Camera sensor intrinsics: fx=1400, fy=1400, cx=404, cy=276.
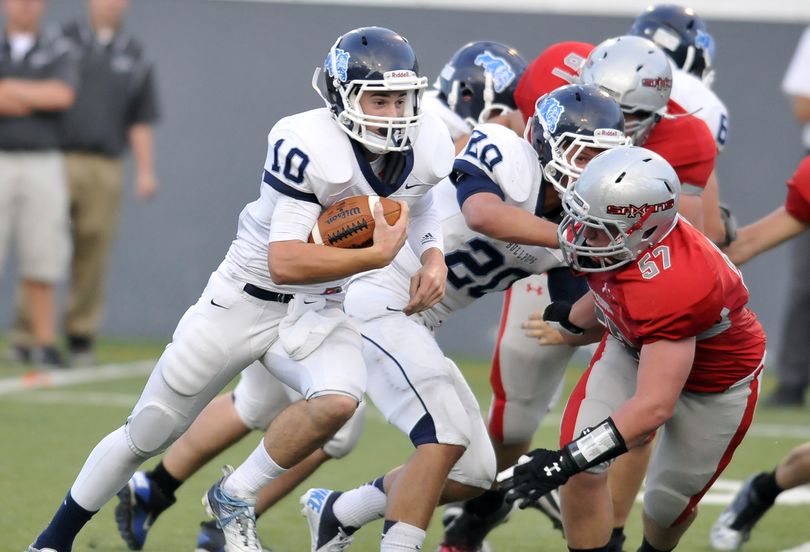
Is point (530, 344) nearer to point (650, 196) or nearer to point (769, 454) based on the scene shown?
point (650, 196)

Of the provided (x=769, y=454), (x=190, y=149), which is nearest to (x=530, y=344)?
(x=769, y=454)

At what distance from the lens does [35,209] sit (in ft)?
28.3

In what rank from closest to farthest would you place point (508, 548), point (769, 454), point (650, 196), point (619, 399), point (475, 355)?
point (650, 196) < point (619, 399) < point (508, 548) < point (769, 454) < point (475, 355)

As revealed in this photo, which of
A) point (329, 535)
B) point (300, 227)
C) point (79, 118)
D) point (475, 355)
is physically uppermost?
point (300, 227)

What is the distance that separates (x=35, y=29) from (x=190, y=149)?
6.11 feet

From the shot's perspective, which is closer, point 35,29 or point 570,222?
point 570,222

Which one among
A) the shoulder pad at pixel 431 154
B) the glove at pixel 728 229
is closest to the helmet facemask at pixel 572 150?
the shoulder pad at pixel 431 154

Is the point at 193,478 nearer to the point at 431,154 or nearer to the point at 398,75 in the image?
the point at 431,154

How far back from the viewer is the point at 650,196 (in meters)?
3.74

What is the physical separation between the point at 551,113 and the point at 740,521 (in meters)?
1.74

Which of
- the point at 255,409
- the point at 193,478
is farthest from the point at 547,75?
the point at 193,478

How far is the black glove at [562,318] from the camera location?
4.28 m

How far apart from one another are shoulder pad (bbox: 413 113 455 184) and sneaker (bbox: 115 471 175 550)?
1.48 meters

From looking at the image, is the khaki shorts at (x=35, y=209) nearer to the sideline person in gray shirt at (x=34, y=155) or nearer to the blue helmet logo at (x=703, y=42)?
the sideline person in gray shirt at (x=34, y=155)
